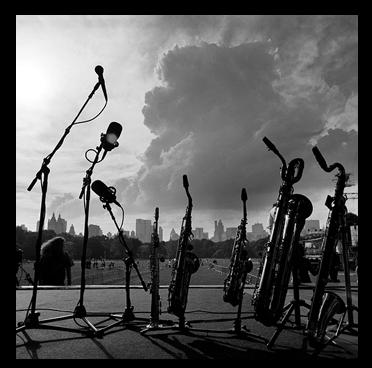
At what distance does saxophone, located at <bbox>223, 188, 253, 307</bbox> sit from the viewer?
582 centimetres

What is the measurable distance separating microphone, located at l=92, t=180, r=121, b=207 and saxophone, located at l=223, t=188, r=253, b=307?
8.34 ft

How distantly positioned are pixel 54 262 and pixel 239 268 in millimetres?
8871

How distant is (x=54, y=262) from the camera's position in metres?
12.4

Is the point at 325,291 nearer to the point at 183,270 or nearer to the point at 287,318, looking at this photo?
the point at 287,318

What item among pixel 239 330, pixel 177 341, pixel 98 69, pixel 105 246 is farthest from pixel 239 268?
pixel 105 246

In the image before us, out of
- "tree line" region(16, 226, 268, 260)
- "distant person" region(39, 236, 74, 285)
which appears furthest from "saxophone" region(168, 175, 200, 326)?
"tree line" region(16, 226, 268, 260)

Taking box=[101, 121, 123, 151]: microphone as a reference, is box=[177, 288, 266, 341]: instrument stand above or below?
below

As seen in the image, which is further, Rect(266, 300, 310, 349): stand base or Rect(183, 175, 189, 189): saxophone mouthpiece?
Rect(183, 175, 189, 189): saxophone mouthpiece

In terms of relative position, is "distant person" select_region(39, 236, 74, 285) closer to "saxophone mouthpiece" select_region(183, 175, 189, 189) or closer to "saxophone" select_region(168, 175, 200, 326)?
"saxophone" select_region(168, 175, 200, 326)
